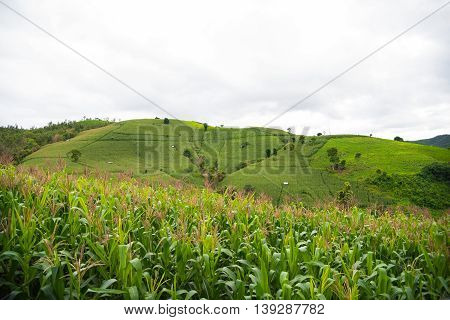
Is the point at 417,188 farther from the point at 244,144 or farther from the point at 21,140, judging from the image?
the point at 21,140

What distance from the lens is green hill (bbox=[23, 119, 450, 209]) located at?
4122 centimetres

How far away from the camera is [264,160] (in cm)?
5478

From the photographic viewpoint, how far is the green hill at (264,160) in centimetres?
4122

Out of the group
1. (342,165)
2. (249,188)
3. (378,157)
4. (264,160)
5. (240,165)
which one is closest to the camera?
(249,188)

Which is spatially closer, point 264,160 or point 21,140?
point 21,140

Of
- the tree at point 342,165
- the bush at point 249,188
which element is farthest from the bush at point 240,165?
the tree at point 342,165

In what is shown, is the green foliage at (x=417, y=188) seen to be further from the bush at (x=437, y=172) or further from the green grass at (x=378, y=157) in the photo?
the green grass at (x=378, y=157)

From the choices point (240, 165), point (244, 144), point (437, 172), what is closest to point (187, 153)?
point (240, 165)

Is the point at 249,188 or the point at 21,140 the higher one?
the point at 21,140

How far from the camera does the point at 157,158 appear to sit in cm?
5209

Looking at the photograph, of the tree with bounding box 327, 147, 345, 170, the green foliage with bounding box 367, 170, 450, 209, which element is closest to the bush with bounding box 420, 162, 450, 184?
the green foliage with bounding box 367, 170, 450, 209

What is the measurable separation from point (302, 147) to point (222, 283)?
5988 centimetres

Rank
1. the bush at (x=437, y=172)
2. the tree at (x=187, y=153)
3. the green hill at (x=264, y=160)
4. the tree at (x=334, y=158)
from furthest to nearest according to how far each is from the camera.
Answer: the tree at (x=187, y=153) < the tree at (x=334, y=158) < the bush at (x=437, y=172) < the green hill at (x=264, y=160)

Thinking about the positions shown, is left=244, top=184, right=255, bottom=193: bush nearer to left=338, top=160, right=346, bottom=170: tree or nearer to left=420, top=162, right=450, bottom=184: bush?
left=338, top=160, right=346, bottom=170: tree
